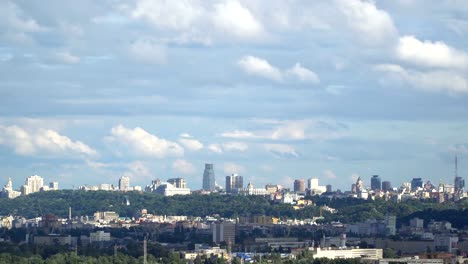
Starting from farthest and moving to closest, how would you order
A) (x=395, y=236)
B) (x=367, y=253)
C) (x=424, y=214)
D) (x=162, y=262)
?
(x=424, y=214)
(x=395, y=236)
(x=367, y=253)
(x=162, y=262)

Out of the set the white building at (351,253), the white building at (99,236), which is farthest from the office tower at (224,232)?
the white building at (351,253)

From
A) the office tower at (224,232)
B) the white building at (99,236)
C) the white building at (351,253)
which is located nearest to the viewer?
the white building at (351,253)

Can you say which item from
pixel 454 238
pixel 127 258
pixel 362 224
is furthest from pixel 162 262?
pixel 362 224

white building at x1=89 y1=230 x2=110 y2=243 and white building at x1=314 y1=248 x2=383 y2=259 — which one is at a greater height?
white building at x1=89 y1=230 x2=110 y2=243

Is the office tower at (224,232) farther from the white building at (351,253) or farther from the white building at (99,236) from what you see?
the white building at (351,253)

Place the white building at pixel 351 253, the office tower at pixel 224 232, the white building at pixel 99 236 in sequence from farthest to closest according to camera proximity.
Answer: the office tower at pixel 224 232 < the white building at pixel 99 236 < the white building at pixel 351 253

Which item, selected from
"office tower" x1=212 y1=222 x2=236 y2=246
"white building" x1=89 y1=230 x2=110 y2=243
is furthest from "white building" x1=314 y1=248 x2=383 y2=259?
"white building" x1=89 y1=230 x2=110 y2=243

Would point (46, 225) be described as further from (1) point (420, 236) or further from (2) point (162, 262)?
(2) point (162, 262)

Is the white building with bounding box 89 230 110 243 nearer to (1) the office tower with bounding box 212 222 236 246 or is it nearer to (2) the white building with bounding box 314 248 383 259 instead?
(1) the office tower with bounding box 212 222 236 246

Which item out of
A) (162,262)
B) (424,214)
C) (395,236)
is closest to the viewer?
(162,262)
